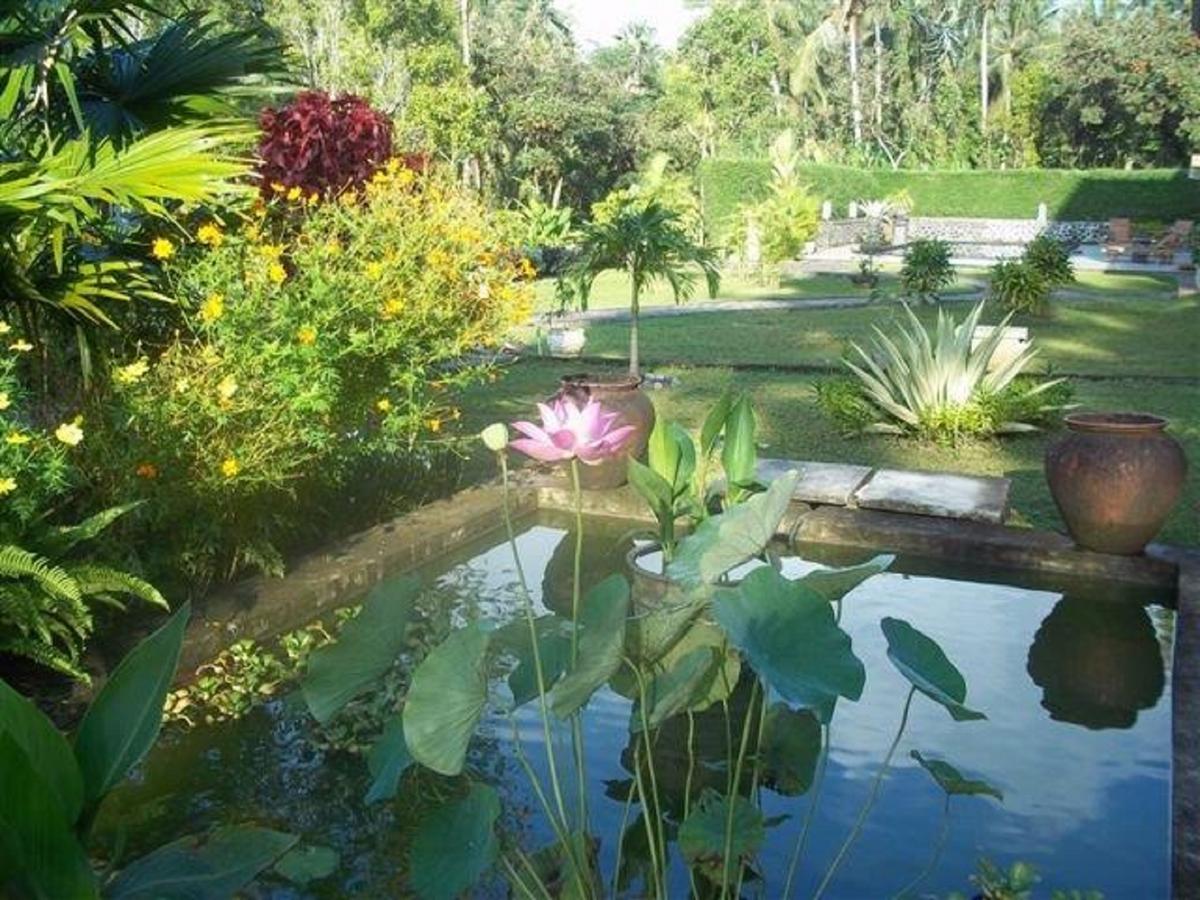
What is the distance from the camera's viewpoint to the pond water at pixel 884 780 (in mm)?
3018

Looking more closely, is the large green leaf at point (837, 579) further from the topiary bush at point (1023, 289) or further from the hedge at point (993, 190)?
the hedge at point (993, 190)

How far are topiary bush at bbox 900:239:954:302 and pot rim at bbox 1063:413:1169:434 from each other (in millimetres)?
10109

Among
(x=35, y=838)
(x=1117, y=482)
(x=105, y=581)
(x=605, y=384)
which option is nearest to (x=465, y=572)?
(x=605, y=384)

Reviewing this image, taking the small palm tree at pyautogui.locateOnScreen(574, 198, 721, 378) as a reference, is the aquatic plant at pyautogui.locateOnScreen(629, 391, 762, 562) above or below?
below

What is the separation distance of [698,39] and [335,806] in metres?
38.5

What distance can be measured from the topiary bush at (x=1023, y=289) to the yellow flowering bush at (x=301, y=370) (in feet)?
30.3

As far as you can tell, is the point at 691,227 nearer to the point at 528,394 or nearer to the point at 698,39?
the point at 528,394

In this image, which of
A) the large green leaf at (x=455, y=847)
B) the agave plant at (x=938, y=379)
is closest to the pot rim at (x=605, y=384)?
the agave plant at (x=938, y=379)

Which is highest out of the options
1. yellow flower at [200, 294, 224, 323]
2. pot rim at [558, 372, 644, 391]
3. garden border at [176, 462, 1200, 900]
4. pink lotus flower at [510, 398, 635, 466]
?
yellow flower at [200, 294, 224, 323]

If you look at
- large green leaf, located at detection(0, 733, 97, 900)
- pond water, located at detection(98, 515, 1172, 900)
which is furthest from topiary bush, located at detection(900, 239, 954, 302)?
large green leaf, located at detection(0, 733, 97, 900)

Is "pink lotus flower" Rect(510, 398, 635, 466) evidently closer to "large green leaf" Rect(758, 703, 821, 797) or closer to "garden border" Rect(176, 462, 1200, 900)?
"large green leaf" Rect(758, 703, 821, 797)

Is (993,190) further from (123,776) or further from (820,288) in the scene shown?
(123,776)

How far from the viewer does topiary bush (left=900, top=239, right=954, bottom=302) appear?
1518cm

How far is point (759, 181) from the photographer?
2966cm
